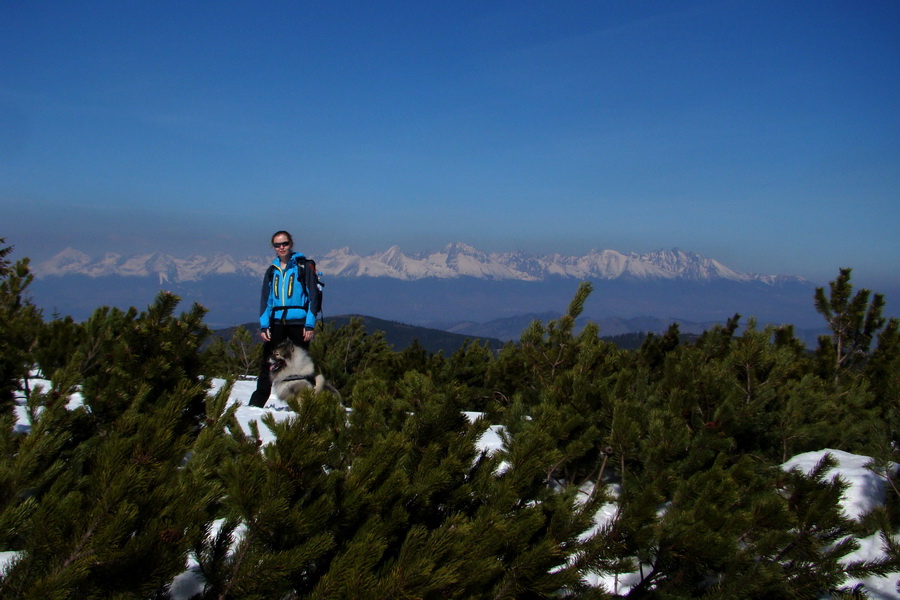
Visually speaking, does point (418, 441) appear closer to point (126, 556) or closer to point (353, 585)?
point (353, 585)

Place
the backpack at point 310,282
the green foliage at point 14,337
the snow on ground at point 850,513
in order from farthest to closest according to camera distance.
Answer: the backpack at point 310,282, the green foliage at point 14,337, the snow on ground at point 850,513

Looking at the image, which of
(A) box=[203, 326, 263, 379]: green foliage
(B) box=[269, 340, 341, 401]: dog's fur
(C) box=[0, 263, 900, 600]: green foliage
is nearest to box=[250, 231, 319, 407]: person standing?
(B) box=[269, 340, 341, 401]: dog's fur

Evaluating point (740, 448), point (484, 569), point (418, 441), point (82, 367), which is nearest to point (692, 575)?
point (484, 569)

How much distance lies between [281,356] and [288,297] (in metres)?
0.85

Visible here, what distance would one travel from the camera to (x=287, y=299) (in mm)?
7430

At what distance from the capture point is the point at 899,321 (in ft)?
31.4

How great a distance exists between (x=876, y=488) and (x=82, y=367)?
6.58 meters

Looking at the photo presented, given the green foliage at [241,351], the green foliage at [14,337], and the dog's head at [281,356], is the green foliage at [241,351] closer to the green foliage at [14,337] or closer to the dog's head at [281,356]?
the green foliage at [14,337]

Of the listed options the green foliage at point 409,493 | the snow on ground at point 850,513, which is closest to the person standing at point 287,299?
the snow on ground at point 850,513

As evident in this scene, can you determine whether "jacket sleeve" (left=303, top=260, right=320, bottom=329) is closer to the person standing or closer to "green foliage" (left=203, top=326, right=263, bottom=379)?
the person standing

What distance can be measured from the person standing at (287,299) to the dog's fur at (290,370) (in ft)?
0.35

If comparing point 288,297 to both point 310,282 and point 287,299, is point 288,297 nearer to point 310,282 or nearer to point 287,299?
point 287,299

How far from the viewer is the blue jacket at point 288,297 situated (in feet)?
24.3

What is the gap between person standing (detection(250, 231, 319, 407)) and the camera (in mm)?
7426
